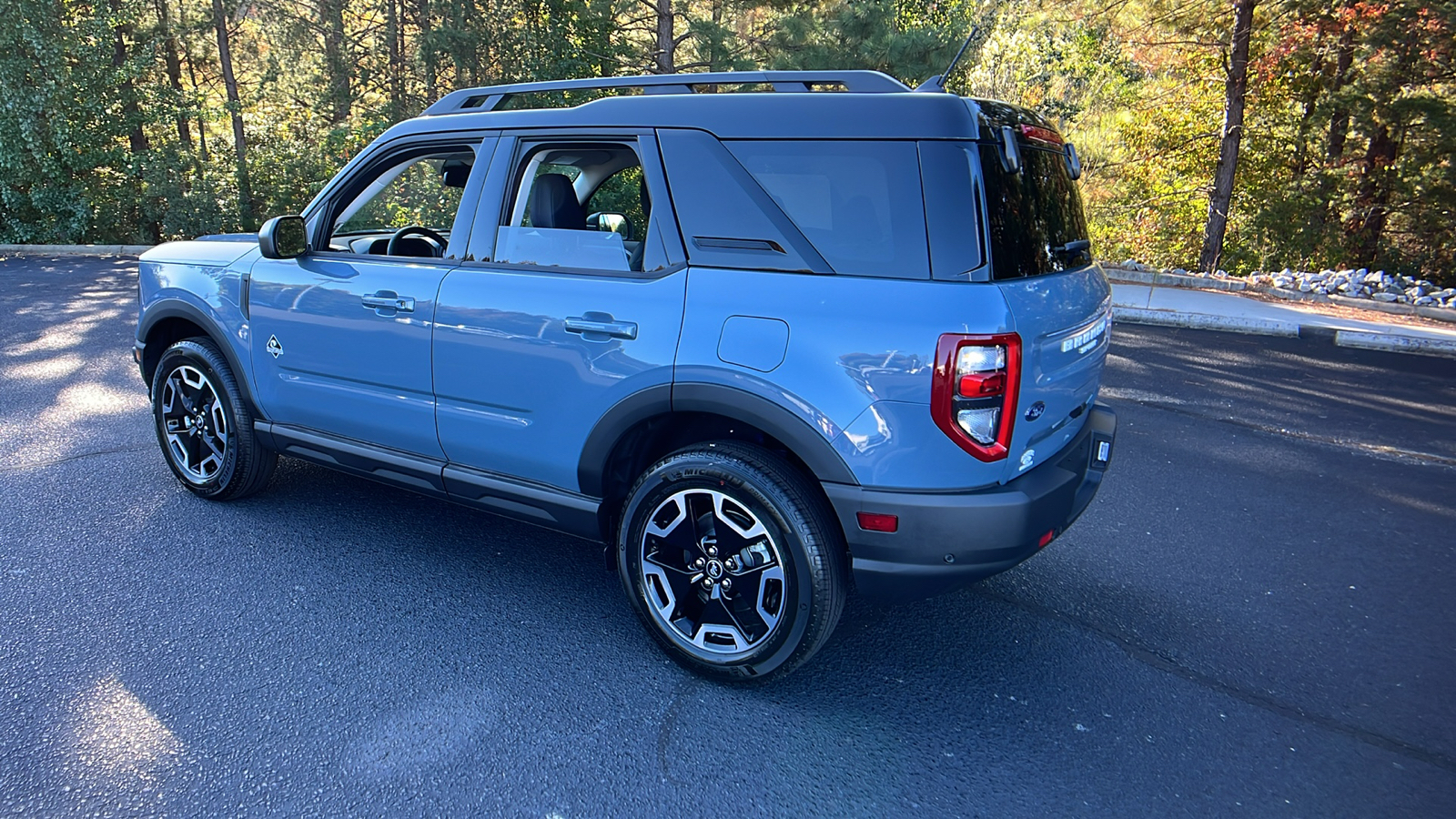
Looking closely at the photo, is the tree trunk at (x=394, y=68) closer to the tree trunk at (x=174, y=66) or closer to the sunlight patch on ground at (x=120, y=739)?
the tree trunk at (x=174, y=66)

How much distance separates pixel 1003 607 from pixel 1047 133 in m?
1.86

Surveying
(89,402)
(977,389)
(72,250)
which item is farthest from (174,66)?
(977,389)

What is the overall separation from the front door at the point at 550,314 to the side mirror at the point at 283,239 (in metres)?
0.95

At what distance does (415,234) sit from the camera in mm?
4105

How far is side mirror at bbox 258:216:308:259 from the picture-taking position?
369 centimetres

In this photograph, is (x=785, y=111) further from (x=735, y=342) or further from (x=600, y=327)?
(x=600, y=327)

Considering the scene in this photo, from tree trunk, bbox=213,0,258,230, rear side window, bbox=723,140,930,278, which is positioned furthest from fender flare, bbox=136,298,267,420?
tree trunk, bbox=213,0,258,230

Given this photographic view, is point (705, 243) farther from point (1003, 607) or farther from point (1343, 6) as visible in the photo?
point (1343, 6)

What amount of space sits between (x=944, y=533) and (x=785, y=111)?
55.5 inches

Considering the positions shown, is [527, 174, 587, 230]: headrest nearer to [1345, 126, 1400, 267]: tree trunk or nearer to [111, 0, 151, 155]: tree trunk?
[1345, 126, 1400, 267]: tree trunk

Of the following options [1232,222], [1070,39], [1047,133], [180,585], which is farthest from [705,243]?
[1070,39]

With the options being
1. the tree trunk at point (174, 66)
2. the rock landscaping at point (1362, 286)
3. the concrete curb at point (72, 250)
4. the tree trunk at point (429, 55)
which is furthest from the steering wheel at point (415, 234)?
the tree trunk at point (174, 66)

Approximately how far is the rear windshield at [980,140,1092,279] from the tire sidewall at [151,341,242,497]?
11.5 ft

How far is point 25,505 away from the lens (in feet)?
13.8
